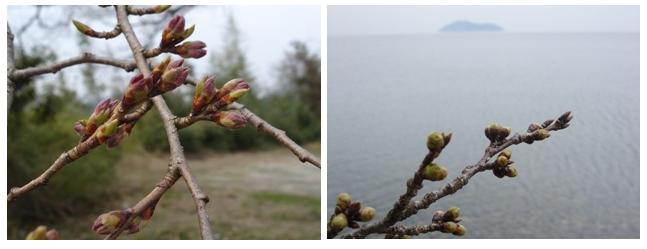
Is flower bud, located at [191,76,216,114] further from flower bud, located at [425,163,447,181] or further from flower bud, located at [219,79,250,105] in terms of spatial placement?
flower bud, located at [425,163,447,181]

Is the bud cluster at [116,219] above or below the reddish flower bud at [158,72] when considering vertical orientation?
below

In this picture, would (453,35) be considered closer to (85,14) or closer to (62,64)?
(62,64)

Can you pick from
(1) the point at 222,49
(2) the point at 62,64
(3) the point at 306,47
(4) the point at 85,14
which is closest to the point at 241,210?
(1) the point at 222,49

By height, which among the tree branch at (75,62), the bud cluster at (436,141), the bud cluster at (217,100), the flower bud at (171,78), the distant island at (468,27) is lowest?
the bud cluster at (436,141)

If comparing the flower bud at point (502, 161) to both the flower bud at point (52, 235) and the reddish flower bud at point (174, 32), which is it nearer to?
the reddish flower bud at point (174, 32)

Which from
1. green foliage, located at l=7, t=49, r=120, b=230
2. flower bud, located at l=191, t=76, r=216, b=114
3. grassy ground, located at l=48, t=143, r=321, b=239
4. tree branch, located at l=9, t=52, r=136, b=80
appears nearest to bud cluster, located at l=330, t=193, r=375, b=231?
flower bud, located at l=191, t=76, r=216, b=114

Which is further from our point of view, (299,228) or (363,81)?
(299,228)

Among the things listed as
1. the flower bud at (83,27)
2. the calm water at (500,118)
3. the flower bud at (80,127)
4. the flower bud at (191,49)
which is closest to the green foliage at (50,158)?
the calm water at (500,118)
